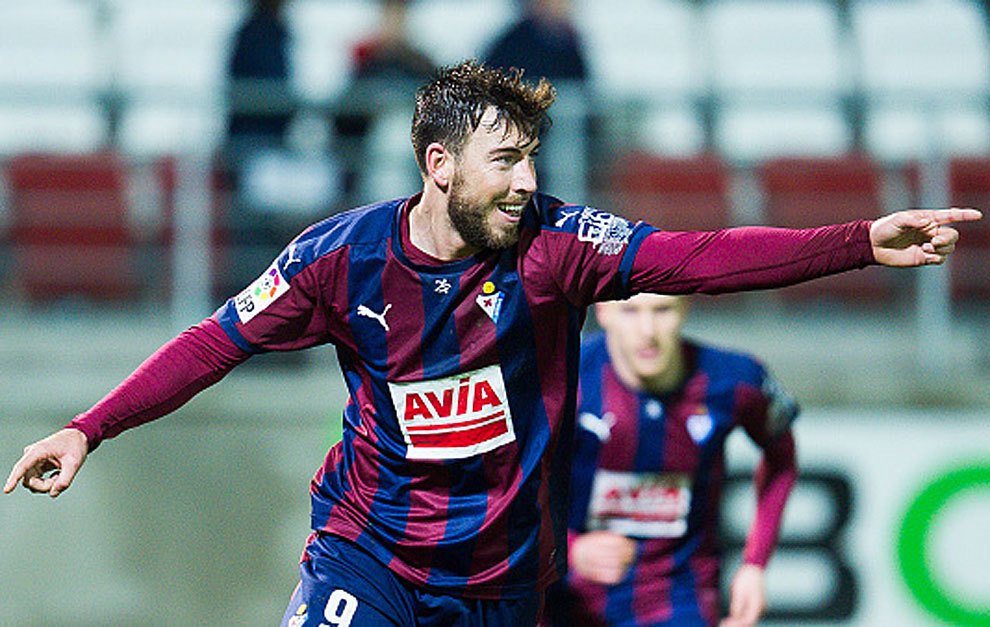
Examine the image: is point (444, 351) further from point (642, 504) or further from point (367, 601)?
point (642, 504)

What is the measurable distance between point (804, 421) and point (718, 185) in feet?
6.79

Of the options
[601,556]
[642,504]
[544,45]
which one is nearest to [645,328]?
[642,504]

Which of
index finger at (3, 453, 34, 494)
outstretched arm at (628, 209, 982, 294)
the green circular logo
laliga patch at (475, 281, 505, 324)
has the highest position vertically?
outstretched arm at (628, 209, 982, 294)

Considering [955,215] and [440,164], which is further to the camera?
[440,164]

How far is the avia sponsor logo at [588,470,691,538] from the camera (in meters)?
4.84

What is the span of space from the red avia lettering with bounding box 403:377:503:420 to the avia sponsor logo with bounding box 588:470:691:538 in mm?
1378

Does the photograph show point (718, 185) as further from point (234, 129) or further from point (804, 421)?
point (234, 129)

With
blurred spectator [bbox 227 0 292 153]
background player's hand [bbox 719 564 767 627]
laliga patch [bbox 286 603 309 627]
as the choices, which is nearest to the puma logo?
laliga patch [bbox 286 603 309 627]

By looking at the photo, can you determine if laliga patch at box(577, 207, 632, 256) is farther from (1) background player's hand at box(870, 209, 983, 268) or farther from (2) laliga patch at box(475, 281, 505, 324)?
(1) background player's hand at box(870, 209, 983, 268)

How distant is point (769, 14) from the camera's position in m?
10.0

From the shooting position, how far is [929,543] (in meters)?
6.96

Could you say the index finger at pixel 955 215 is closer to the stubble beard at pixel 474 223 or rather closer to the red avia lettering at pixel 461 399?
the stubble beard at pixel 474 223

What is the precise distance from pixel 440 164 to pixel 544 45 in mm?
3790

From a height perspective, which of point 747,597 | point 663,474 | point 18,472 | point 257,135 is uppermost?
point 257,135
